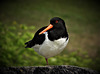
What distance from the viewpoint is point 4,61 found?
3.51m

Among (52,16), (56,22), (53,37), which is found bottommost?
(53,37)

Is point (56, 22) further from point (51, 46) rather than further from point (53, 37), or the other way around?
point (51, 46)

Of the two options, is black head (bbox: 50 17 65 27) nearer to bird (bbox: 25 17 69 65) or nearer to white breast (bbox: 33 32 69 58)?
bird (bbox: 25 17 69 65)

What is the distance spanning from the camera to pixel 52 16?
808cm

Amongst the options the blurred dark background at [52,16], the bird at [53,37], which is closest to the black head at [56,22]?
the bird at [53,37]

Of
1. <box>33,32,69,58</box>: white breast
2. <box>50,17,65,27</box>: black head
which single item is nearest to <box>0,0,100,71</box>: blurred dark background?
<box>33,32,69,58</box>: white breast

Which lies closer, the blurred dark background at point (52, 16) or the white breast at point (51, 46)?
the white breast at point (51, 46)

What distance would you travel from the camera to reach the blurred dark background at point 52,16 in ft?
12.5

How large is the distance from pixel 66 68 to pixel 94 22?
666 centimetres

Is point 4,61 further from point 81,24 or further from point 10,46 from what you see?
point 81,24

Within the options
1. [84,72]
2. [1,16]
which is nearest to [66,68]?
[84,72]

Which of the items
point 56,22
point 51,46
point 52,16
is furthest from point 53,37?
point 52,16

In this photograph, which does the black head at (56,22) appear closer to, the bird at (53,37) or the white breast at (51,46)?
the bird at (53,37)

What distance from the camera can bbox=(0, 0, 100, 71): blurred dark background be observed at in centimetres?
381
